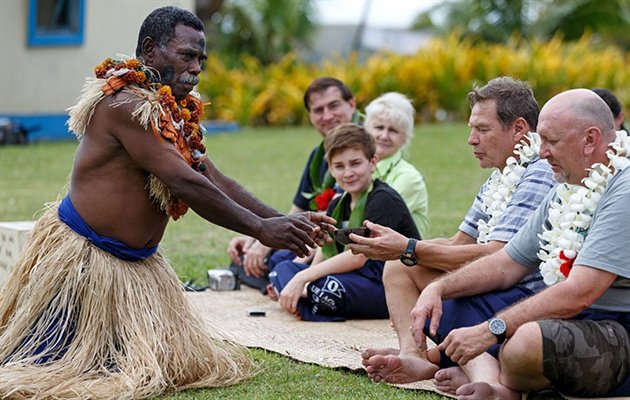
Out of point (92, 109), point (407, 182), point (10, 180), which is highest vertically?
point (92, 109)

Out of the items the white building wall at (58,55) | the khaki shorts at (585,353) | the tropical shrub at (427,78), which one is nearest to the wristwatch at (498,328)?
the khaki shorts at (585,353)

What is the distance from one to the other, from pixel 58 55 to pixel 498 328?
13853 millimetres

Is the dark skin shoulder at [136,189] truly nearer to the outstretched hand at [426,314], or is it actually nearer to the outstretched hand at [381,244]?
the outstretched hand at [381,244]

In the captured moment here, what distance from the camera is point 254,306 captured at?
6.67m

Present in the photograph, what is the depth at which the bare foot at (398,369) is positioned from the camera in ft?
15.1

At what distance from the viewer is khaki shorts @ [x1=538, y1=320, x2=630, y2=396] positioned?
3982mm

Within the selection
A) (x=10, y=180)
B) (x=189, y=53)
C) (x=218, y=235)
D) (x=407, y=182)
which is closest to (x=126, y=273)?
(x=189, y=53)

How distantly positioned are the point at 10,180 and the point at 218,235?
4.26m

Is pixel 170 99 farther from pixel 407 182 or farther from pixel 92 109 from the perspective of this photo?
pixel 407 182

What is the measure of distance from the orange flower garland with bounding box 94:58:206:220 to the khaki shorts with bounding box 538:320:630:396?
1.75m

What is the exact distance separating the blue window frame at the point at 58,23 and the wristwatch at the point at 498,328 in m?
13.7

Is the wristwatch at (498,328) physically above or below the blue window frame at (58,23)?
below

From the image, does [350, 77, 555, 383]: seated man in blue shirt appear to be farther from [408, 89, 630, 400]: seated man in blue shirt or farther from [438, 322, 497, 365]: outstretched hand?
[438, 322, 497, 365]: outstretched hand

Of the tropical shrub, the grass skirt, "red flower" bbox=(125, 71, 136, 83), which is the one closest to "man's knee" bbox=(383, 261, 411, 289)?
the grass skirt
